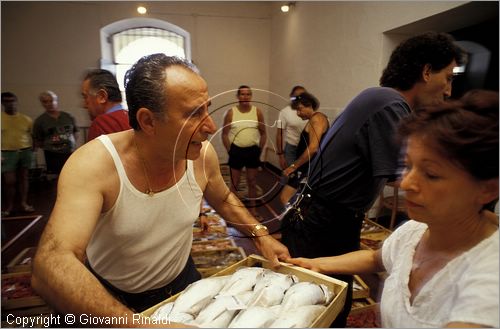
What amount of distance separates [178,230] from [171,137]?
37 centimetres

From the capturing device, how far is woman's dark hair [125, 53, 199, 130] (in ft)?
2.81

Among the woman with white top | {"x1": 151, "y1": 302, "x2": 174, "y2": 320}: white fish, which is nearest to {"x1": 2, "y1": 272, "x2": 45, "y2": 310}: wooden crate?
{"x1": 151, "y1": 302, "x2": 174, "y2": 320}: white fish

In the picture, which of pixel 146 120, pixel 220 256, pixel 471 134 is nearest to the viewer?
pixel 471 134

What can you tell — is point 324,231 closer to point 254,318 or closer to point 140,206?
point 254,318

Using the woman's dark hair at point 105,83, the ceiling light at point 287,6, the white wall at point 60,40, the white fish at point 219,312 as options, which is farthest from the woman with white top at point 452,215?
the white wall at point 60,40

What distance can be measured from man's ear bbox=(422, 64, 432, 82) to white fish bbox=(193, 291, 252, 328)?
1.03 meters

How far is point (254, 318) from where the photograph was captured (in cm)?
71

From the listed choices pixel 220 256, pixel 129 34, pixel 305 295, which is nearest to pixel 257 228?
pixel 305 295

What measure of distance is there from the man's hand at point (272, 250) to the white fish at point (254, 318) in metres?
0.26

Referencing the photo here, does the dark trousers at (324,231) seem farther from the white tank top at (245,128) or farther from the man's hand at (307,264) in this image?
the white tank top at (245,128)

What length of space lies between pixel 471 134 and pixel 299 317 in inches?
21.2

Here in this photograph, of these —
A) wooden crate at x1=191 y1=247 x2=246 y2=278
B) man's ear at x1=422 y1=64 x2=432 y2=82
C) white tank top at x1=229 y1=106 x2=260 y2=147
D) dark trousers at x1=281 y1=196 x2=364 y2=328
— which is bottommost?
wooden crate at x1=191 y1=247 x2=246 y2=278

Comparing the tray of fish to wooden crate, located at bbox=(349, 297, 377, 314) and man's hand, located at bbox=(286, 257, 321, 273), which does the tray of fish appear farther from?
wooden crate, located at bbox=(349, 297, 377, 314)

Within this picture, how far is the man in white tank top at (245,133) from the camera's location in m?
0.73
